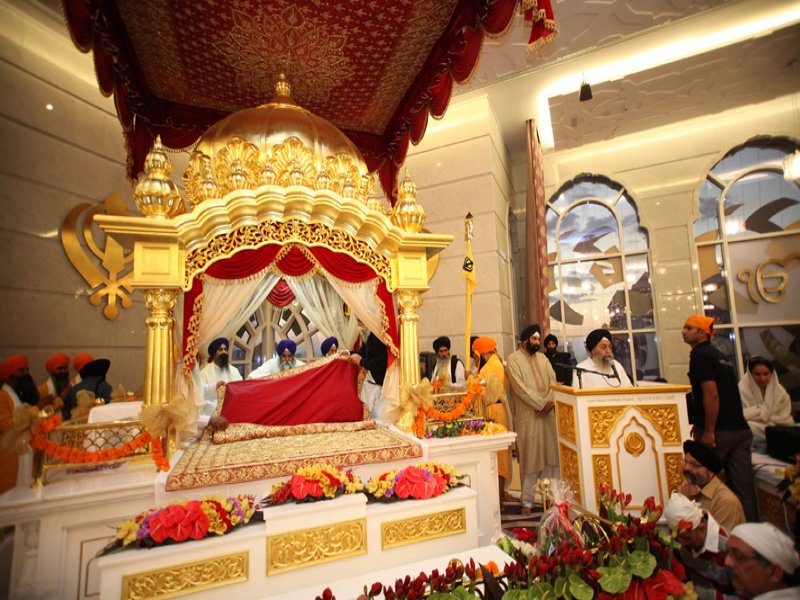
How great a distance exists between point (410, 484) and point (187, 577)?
134 centimetres

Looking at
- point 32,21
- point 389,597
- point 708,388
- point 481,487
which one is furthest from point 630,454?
point 32,21

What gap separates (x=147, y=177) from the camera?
3256 mm

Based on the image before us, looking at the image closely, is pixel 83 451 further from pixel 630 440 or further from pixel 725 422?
pixel 725 422

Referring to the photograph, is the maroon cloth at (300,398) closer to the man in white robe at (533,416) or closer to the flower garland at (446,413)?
the flower garland at (446,413)

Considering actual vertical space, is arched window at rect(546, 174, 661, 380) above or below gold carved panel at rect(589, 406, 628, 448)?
above

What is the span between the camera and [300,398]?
4230 mm

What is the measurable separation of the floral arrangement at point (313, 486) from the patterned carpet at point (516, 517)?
5.99ft

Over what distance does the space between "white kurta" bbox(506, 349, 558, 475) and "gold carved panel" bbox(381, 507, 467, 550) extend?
186 centimetres

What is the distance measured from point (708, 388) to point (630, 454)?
803mm

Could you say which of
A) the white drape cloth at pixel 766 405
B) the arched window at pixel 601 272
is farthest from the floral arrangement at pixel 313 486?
the arched window at pixel 601 272

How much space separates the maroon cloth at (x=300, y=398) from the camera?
4082 millimetres

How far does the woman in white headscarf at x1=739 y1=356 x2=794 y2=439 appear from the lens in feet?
12.5

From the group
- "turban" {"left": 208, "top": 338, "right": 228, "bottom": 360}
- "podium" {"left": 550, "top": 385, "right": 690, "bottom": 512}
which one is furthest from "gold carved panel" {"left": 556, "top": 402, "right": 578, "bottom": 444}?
"turban" {"left": 208, "top": 338, "right": 228, "bottom": 360}

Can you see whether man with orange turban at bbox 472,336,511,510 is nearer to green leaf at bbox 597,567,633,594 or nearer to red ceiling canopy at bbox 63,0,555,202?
green leaf at bbox 597,567,633,594
